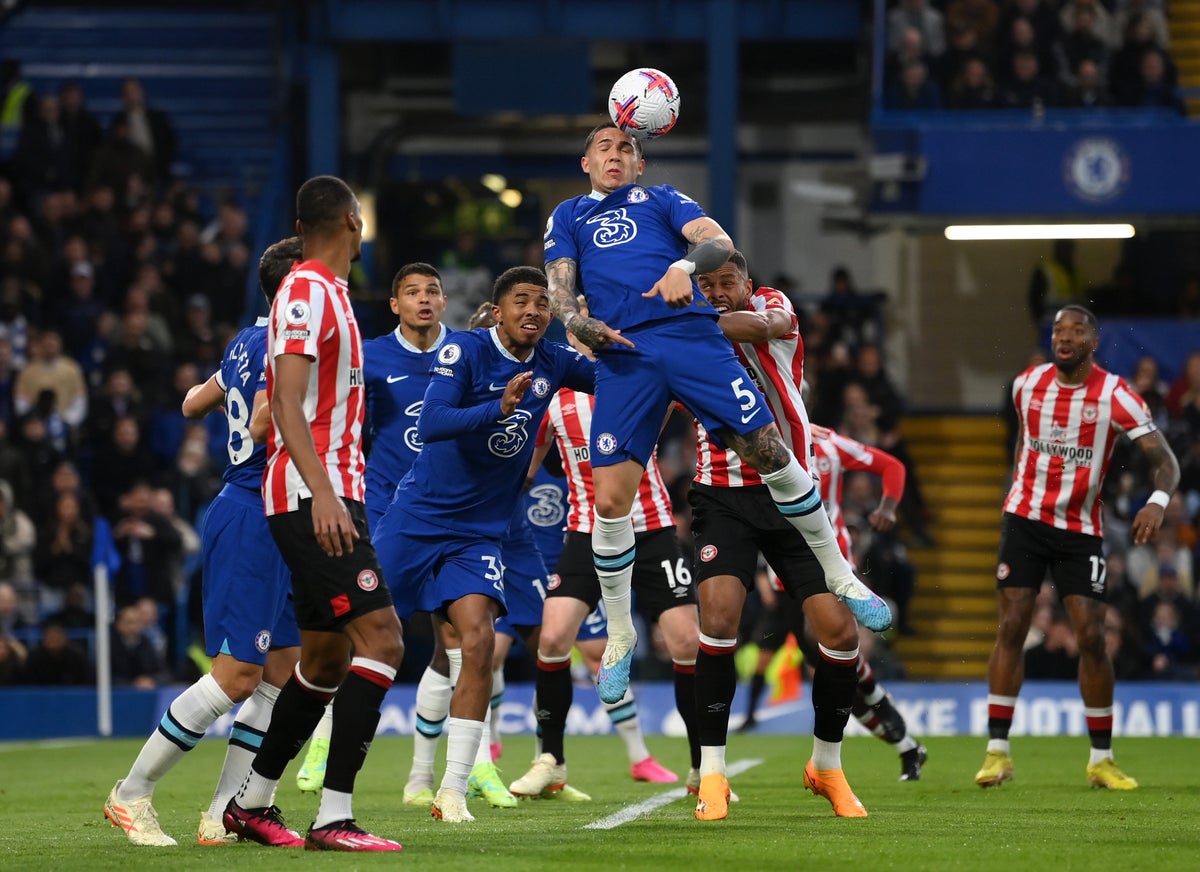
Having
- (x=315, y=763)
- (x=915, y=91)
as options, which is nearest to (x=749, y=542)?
(x=315, y=763)

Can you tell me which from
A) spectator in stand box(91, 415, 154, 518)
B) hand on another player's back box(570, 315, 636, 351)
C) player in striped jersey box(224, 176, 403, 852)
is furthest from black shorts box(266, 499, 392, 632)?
spectator in stand box(91, 415, 154, 518)

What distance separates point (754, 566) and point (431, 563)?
5.02 feet

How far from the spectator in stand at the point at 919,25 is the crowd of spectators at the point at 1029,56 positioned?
0.01 metres

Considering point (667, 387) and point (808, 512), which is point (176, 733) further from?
point (808, 512)

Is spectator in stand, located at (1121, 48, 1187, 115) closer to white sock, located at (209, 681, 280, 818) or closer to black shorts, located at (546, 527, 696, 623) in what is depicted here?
black shorts, located at (546, 527, 696, 623)

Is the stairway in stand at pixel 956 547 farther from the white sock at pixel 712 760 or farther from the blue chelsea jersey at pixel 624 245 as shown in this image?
the blue chelsea jersey at pixel 624 245

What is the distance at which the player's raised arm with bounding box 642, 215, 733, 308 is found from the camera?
7520 mm

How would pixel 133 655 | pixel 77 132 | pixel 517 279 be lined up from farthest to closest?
pixel 77 132 → pixel 133 655 → pixel 517 279

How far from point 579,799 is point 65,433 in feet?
36.1

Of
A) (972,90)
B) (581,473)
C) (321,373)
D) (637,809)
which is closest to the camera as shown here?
(321,373)

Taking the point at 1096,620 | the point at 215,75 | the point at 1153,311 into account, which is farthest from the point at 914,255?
the point at 1096,620

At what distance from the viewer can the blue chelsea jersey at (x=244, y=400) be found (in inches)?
308

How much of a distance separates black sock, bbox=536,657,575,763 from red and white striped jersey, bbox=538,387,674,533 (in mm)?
816

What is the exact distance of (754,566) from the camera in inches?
342
